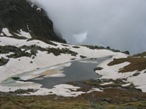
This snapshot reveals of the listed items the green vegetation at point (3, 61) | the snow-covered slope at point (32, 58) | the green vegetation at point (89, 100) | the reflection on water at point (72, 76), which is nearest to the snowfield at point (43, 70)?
the snow-covered slope at point (32, 58)

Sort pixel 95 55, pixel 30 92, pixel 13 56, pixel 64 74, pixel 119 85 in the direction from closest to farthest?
pixel 30 92 → pixel 119 85 → pixel 64 74 → pixel 13 56 → pixel 95 55

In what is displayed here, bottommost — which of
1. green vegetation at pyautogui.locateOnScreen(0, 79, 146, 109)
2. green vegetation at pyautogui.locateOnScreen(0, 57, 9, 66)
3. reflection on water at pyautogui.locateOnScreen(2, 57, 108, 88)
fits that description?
green vegetation at pyautogui.locateOnScreen(0, 79, 146, 109)

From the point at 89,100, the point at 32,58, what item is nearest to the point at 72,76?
the point at 32,58

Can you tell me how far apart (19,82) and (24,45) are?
70.8 meters

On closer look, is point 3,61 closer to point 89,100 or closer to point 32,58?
point 32,58

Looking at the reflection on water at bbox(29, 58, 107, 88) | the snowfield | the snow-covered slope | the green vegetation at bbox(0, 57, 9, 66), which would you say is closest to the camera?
the snowfield

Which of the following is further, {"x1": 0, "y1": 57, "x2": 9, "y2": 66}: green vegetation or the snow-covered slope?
{"x1": 0, "y1": 57, "x2": 9, "y2": 66}: green vegetation

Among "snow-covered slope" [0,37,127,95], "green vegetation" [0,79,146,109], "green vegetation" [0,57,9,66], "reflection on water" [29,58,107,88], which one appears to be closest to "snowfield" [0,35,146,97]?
"snow-covered slope" [0,37,127,95]

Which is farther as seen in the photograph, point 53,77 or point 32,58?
point 32,58

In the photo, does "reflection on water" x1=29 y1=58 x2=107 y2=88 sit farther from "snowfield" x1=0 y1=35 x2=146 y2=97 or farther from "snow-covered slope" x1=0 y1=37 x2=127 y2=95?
"snow-covered slope" x1=0 y1=37 x2=127 y2=95

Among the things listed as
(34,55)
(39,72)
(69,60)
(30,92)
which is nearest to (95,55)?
(69,60)

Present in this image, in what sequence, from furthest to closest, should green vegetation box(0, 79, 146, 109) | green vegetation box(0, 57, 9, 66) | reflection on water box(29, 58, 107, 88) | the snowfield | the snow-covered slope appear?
green vegetation box(0, 57, 9, 66) → the snow-covered slope → reflection on water box(29, 58, 107, 88) → the snowfield → green vegetation box(0, 79, 146, 109)

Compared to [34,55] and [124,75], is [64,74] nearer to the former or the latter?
[124,75]

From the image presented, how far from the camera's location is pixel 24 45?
159 meters
